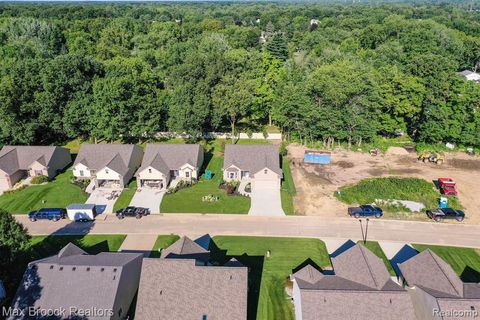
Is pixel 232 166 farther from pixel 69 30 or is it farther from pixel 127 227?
pixel 69 30

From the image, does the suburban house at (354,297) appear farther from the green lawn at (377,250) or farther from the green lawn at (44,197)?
the green lawn at (44,197)

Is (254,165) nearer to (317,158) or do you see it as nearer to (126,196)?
(317,158)

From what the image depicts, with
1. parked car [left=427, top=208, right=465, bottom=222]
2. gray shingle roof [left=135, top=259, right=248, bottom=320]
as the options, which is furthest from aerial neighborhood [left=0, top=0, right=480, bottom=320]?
parked car [left=427, top=208, right=465, bottom=222]

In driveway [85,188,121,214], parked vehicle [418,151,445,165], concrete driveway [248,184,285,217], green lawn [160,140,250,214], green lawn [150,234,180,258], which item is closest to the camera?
green lawn [150,234,180,258]

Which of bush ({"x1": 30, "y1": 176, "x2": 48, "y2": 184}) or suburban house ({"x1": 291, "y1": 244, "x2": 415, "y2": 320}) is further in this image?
bush ({"x1": 30, "y1": 176, "x2": 48, "y2": 184})

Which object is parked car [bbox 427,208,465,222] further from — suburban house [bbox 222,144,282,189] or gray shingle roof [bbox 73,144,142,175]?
gray shingle roof [bbox 73,144,142,175]

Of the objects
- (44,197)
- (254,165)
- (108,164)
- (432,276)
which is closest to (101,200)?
(108,164)
